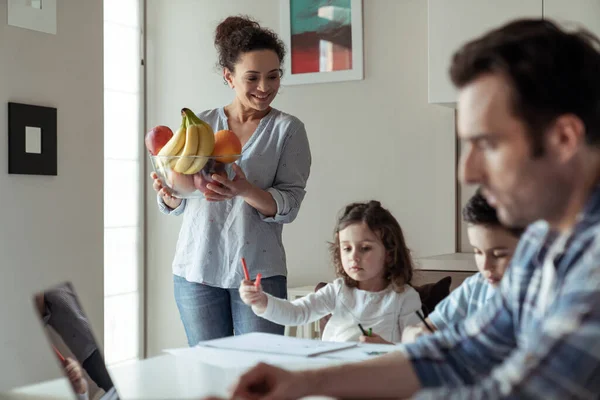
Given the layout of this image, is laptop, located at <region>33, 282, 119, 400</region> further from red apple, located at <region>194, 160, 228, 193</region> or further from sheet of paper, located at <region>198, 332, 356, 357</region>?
red apple, located at <region>194, 160, 228, 193</region>

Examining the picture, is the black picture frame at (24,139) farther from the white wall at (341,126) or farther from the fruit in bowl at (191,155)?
the white wall at (341,126)

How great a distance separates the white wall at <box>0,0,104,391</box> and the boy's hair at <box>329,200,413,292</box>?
43.9 inches

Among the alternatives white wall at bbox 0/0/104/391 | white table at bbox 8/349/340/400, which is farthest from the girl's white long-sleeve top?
white wall at bbox 0/0/104/391

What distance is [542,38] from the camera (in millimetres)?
974

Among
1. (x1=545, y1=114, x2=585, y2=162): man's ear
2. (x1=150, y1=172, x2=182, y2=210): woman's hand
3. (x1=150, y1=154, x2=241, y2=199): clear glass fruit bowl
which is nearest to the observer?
(x1=545, y1=114, x2=585, y2=162): man's ear

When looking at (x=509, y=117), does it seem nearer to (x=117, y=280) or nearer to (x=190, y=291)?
(x=190, y=291)

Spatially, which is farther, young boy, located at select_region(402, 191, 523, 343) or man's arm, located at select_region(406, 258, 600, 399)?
young boy, located at select_region(402, 191, 523, 343)

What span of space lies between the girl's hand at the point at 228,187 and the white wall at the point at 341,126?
1911 millimetres

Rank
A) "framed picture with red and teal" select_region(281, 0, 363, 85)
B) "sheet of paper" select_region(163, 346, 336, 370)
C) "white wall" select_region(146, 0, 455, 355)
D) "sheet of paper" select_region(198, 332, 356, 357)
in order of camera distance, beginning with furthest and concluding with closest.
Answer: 1. "framed picture with red and teal" select_region(281, 0, 363, 85)
2. "white wall" select_region(146, 0, 455, 355)
3. "sheet of paper" select_region(198, 332, 356, 357)
4. "sheet of paper" select_region(163, 346, 336, 370)

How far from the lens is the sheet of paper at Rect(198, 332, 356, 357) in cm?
165

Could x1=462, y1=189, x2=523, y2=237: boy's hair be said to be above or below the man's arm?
above

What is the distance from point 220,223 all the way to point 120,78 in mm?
2333

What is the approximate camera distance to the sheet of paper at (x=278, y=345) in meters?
1.65

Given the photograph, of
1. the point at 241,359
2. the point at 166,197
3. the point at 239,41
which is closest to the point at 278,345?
the point at 241,359
